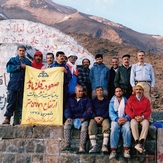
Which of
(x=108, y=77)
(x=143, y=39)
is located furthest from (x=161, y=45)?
(x=108, y=77)

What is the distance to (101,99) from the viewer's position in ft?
24.5

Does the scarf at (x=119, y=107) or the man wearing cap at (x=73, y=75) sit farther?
the man wearing cap at (x=73, y=75)

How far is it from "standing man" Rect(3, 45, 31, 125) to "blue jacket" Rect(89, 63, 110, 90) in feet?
4.66

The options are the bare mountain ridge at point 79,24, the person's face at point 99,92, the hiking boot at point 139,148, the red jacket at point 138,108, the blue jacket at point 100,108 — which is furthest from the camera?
the bare mountain ridge at point 79,24

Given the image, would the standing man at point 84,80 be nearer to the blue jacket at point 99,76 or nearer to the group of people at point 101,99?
the group of people at point 101,99

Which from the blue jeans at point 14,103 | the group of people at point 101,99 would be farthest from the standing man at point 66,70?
the blue jeans at point 14,103

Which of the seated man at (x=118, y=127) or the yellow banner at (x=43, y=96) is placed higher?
the yellow banner at (x=43, y=96)

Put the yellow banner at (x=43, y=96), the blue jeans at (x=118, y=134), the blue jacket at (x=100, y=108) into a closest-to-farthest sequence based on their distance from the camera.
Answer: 1. the blue jeans at (x=118, y=134)
2. the blue jacket at (x=100, y=108)
3. the yellow banner at (x=43, y=96)

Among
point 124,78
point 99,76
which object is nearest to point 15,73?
point 99,76

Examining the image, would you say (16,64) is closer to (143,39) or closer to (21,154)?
(21,154)

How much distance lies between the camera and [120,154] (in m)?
7.08

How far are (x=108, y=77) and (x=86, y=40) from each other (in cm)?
2391

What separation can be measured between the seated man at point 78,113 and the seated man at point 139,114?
2.62 ft

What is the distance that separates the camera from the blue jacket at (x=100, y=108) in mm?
7309
